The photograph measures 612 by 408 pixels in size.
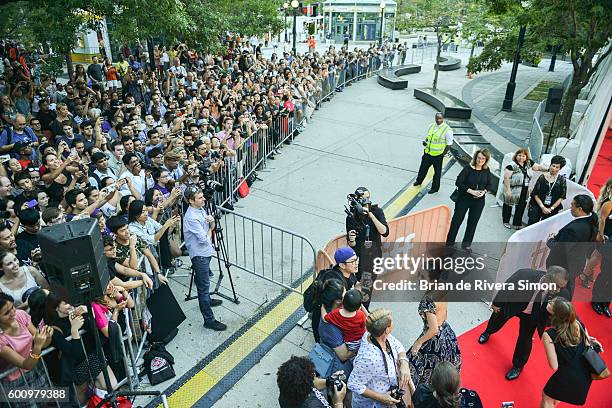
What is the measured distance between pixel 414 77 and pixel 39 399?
25.8 m

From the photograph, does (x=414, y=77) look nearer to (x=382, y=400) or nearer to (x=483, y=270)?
(x=483, y=270)

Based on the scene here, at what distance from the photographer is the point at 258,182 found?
421 inches

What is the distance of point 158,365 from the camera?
5.09 meters

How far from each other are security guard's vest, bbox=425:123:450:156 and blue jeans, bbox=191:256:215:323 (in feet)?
19.9

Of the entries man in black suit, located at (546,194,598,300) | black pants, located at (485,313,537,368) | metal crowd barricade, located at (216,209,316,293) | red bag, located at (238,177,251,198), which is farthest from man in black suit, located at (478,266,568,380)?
red bag, located at (238,177,251,198)

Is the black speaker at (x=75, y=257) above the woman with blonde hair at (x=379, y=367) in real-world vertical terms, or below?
above

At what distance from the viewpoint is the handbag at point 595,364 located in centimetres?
401

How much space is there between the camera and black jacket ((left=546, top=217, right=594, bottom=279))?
581 centimetres

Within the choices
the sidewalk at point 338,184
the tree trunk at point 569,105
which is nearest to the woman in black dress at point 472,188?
the sidewalk at point 338,184

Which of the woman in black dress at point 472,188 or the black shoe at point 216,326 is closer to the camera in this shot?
the black shoe at point 216,326

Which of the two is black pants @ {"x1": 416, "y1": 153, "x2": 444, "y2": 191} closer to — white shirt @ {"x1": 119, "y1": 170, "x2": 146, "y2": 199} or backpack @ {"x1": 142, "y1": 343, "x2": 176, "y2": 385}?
white shirt @ {"x1": 119, "y1": 170, "x2": 146, "y2": 199}

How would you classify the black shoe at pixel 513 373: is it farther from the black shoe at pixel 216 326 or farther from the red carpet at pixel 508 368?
the black shoe at pixel 216 326

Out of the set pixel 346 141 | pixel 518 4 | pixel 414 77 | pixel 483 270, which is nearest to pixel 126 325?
pixel 483 270

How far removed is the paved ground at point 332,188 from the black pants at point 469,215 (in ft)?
2.77
